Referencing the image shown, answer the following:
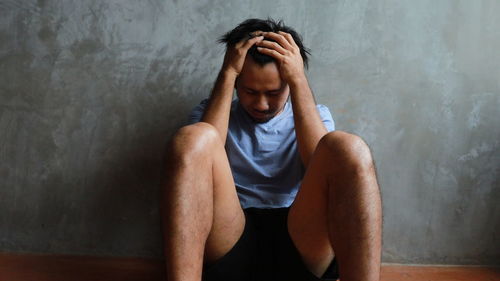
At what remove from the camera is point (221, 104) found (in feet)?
5.22

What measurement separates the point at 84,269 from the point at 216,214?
31.3 inches

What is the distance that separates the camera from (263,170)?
164 centimetres

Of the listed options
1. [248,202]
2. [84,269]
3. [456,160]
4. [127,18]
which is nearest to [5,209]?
[84,269]

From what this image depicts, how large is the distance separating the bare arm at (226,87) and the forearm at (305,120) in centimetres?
18

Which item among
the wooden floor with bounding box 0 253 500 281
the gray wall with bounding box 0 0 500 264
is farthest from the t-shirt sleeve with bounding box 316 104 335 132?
the wooden floor with bounding box 0 253 500 281

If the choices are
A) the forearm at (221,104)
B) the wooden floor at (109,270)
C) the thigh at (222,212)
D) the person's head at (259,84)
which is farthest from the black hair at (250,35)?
the wooden floor at (109,270)

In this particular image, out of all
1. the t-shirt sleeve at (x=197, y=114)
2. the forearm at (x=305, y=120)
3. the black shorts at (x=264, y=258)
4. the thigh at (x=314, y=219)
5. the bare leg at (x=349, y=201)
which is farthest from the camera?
the t-shirt sleeve at (x=197, y=114)

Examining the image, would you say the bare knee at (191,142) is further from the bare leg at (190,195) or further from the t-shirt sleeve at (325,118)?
the t-shirt sleeve at (325,118)

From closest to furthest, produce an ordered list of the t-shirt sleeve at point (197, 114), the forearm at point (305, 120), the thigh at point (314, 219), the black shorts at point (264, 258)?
the thigh at point (314, 219)
the black shorts at point (264, 258)
the forearm at point (305, 120)
the t-shirt sleeve at point (197, 114)

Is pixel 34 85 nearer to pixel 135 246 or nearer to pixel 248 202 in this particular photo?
pixel 135 246

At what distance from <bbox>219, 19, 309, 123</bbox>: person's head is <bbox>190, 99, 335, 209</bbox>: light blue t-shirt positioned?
6 cm

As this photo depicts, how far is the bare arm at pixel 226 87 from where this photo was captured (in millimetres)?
1579

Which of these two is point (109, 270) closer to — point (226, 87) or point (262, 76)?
point (226, 87)

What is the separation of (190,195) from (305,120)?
1.67ft
